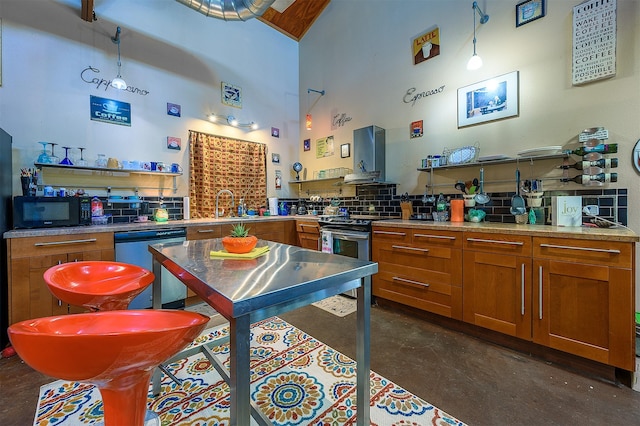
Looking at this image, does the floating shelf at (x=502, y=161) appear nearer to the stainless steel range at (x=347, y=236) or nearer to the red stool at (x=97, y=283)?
the stainless steel range at (x=347, y=236)

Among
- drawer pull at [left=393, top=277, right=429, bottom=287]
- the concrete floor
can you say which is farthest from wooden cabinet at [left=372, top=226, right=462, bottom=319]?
the concrete floor

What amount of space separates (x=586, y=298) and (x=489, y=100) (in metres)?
2.08

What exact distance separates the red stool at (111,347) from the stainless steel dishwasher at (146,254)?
197cm

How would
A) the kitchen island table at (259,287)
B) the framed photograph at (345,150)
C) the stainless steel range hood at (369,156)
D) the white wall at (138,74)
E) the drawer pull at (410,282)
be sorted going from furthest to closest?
the framed photograph at (345,150)
the stainless steel range hood at (369,156)
the white wall at (138,74)
the drawer pull at (410,282)
the kitchen island table at (259,287)

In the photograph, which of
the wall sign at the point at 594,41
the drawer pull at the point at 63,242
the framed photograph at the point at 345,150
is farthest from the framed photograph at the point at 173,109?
the wall sign at the point at 594,41

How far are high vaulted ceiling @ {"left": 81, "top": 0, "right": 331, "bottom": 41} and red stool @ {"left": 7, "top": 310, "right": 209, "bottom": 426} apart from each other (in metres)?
5.02

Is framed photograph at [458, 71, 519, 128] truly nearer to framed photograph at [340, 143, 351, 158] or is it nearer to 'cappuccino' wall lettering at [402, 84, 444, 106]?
'cappuccino' wall lettering at [402, 84, 444, 106]

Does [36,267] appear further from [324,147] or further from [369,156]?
[324,147]

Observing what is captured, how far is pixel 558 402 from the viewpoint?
61.6 inches

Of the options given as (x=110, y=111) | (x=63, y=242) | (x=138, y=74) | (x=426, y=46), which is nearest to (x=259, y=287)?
(x=63, y=242)

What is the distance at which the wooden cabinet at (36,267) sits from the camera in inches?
84.4

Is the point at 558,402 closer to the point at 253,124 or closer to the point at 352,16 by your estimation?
the point at 253,124

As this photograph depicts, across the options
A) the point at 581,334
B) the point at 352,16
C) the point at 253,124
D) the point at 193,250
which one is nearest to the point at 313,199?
the point at 253,124

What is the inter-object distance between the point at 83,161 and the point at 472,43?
4538 millimetres
